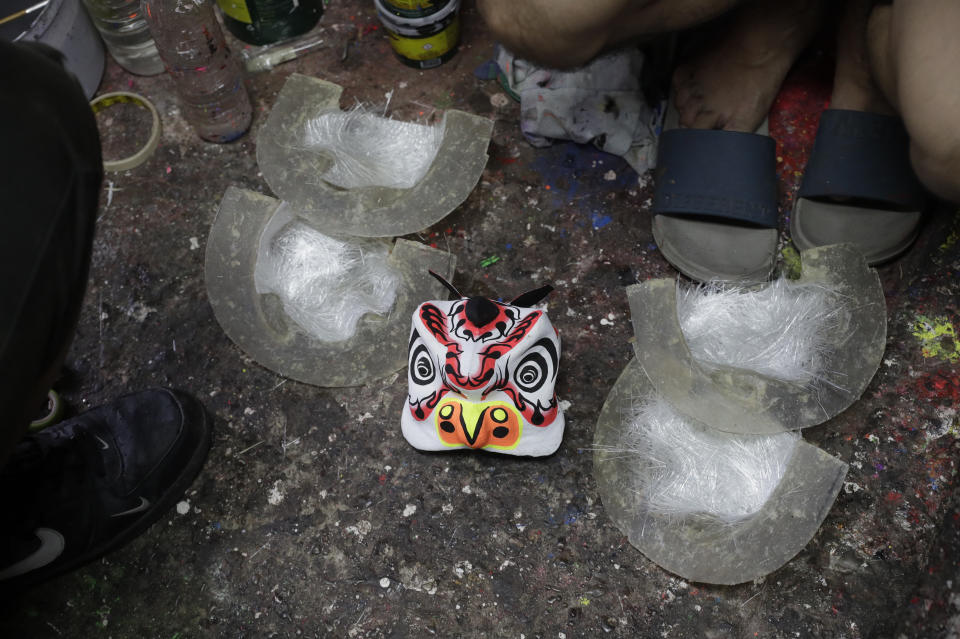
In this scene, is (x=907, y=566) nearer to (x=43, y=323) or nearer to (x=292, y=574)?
(x=292, y=574)

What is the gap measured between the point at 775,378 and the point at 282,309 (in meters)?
1.19

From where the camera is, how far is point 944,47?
52.5 inches

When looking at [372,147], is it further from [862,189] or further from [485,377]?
[862,189]

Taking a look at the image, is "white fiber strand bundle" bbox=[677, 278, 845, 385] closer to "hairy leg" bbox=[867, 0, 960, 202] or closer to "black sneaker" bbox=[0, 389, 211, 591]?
"hairy leg" bbox=[867, 0, 960, 202]

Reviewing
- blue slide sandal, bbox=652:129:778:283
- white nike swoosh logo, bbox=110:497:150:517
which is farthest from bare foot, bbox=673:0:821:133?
white nike swoosh logo, bbox=110:497:150:517

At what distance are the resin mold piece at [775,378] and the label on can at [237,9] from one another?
1.37 metres

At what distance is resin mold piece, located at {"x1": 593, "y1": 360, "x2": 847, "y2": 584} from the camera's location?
1.47 meters

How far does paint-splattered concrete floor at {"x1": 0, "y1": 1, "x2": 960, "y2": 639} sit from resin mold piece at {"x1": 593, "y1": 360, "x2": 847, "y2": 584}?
4 centimetres

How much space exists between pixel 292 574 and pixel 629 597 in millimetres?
717

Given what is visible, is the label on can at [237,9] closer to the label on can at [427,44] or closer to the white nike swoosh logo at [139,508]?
the label on can at [427,44]

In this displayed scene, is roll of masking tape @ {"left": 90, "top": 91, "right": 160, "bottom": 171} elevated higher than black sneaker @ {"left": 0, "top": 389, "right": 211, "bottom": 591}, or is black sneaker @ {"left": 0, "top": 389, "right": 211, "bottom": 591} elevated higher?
roll of masking tape @ {"left": 90, "top": 91, "right": 160, "bottom": 171}

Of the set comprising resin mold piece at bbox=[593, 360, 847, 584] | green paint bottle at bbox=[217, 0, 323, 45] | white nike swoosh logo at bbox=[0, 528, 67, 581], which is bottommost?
resin mold piece at bbox=[593, 360, 847, 584]

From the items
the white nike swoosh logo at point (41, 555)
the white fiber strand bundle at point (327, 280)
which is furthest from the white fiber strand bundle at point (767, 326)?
the white nike swoosh logo at point (41, 555)

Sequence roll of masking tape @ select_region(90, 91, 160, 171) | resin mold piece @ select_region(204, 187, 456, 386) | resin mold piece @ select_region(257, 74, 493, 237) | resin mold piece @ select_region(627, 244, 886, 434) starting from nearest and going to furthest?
resin mold piece @ select_region(627, 244, 886, 434) < resin mold piece @ select_region(204, 187, 456, 386) < resin mold piece @ select_region(257, 74, 493, 237) < roll of masking tape @ select_region(90, 91, 160, 171)
